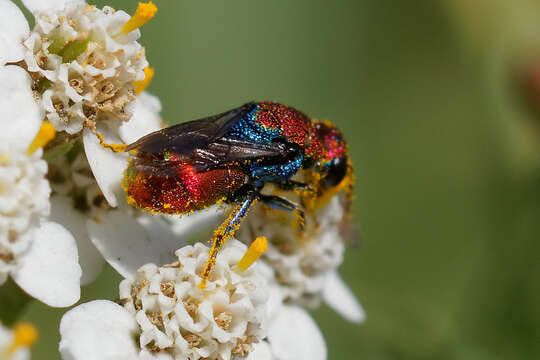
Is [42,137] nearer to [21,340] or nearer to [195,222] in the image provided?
[21,340]

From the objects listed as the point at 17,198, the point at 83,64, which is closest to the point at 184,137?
the point at 83,64

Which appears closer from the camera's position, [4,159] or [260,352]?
[4,159]

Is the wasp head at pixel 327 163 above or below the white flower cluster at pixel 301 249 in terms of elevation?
above

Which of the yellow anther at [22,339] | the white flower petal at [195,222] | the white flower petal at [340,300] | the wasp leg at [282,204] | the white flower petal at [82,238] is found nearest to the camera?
the yellow anther at [22,339]

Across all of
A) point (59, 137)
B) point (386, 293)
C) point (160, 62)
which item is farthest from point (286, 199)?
point (160, 62)

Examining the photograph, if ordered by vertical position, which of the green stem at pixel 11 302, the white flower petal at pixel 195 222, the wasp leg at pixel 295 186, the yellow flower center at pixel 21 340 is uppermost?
the wasp leg at pixel 295 186

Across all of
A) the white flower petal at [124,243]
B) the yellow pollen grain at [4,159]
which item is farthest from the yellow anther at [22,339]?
the white flower petal at [124,243]

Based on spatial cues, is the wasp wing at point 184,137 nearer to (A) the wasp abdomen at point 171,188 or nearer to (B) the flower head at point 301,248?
(A) the wasp abdomen at point 171,188

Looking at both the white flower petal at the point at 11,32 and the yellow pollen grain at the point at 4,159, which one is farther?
the white flower petal at the point at 11,32
